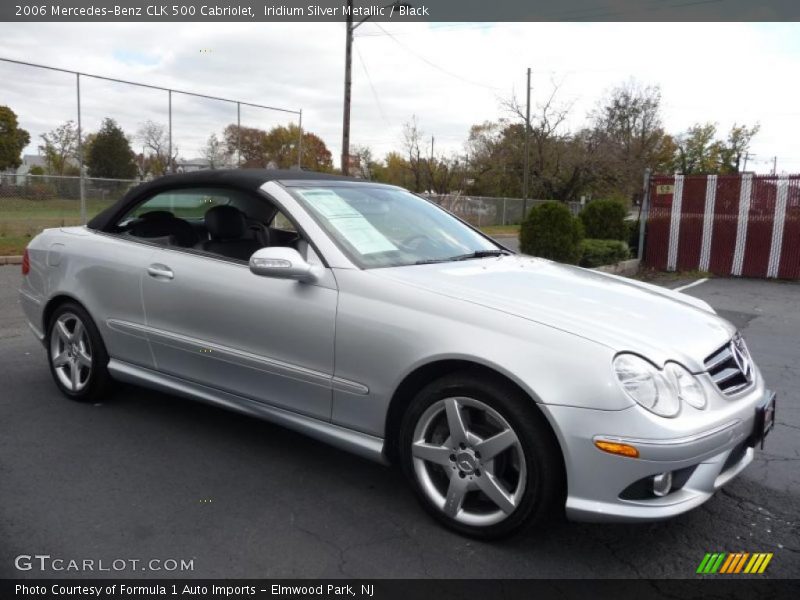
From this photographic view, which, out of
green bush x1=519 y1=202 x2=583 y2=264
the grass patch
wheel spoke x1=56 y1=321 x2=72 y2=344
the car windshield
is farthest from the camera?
the grass patch

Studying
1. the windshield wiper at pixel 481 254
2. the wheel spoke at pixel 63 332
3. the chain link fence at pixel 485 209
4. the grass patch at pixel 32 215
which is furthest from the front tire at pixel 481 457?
the chain link fence at pixel 485 209

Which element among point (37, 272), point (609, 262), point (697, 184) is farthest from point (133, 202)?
point (697, 184)

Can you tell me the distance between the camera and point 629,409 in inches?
95.5

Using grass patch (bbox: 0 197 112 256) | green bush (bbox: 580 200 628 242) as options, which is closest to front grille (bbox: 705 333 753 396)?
Answer: green bush (bbox: 580 200 628 242)

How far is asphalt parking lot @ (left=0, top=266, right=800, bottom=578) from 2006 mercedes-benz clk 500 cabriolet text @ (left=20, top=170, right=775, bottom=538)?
9.6 inches

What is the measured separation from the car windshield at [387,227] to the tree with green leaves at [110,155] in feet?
51.2

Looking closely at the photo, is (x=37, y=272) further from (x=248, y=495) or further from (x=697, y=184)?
(x=697, y=184)

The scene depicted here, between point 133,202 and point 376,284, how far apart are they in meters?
2.12

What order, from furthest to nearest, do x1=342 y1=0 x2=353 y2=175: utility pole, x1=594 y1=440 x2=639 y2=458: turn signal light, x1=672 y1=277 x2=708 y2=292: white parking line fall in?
x1=342 y1=0 x2=353 y2=175: utility pole, x1=672 y1=277 x2=708 y2=292: white parking line, x1=594 y1=440 x2=639 y2=458: turn signal light

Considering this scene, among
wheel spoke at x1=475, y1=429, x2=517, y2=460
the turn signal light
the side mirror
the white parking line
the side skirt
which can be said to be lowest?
the white parking line

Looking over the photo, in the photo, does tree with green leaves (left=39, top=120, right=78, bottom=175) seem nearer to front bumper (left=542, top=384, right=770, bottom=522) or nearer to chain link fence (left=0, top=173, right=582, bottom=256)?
chain link fence (left=0, top=173, right=582, bottom=256)

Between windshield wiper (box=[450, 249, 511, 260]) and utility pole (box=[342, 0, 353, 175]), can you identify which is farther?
utility pole (box=[342, 0, 353, 175])

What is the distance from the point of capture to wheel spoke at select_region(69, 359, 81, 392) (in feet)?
14.4

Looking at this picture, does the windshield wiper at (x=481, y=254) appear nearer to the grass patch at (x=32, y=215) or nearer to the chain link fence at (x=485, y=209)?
the grass patch at (x=32, y=215)
